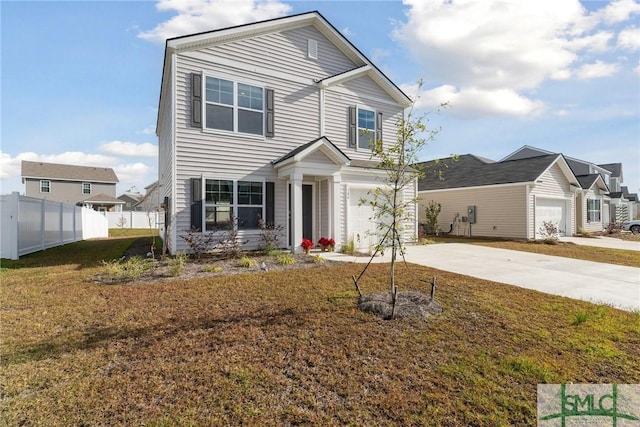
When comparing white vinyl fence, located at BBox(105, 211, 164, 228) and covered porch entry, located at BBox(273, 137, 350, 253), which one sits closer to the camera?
covered porch entry, located at BBox(273, 137, 350, 253)

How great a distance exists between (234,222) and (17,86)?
6822mm

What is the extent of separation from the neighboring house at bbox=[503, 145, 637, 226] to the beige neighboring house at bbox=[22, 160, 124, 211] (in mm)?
44895

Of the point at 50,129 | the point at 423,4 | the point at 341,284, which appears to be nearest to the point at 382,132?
the point at 423,4

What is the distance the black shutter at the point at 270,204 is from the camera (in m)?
10.8

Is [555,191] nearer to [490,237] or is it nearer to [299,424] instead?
[490,237]

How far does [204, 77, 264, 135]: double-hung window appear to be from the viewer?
32.9ft

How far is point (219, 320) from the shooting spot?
452 centimetres

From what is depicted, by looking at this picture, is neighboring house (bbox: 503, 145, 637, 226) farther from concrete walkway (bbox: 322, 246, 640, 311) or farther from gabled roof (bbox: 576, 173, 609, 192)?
concrete walkway (bbox: 322, 246, 640, 311)

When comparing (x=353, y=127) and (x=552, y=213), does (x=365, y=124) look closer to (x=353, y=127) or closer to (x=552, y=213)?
(x=353, y=127)

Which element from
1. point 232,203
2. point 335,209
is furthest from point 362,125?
point 232,203

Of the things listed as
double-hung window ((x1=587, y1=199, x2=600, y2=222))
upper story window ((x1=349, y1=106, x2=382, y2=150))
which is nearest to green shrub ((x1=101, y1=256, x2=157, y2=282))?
upper story window ((x1=349, y1=106, x2=382, y2=150))

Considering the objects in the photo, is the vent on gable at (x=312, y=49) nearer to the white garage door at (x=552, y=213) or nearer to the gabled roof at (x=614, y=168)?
the white garage door at (x=552, y=213)

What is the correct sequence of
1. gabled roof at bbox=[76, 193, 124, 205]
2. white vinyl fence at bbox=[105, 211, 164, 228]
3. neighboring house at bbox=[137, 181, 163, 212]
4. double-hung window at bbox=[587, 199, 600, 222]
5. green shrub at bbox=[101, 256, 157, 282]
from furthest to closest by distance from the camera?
gabled roof at bbox=[76, 193, 124, 205] < white vinyl fence at bbox=[105, 211, 164, 228] < double-hung window at bbox=[587, 199, 600, 222] < neighboring house at bbox=[137, 181, 163, 212] < green shrub at bbox=[101, 256, 157, 282]

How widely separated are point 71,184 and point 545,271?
43.0 m
